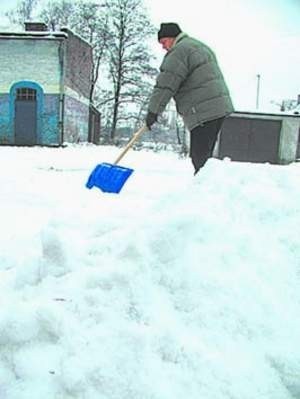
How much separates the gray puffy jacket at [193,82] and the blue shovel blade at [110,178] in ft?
1.99

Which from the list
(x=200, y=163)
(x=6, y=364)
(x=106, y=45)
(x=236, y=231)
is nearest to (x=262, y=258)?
(x=236, y=231)

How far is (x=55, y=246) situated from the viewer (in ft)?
6.66

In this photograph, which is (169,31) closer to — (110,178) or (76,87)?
(110,178)

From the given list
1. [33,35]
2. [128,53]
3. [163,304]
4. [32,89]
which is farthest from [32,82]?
[163,304]

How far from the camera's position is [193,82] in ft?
13.4

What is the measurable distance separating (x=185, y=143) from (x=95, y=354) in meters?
19.1

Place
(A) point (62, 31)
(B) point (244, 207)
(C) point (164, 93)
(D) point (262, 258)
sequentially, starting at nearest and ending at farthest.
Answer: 1. (D) point (262, 258)
2. (B) point (244, 207)
3. (C) point (164, 93)
4. (A) point (62, 31)

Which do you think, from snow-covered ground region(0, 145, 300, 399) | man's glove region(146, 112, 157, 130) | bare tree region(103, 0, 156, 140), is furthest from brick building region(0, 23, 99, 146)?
snow-covered ground region(0, 145, 300, 399)

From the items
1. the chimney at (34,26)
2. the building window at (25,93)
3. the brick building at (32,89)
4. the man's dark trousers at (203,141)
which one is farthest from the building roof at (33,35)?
the man's dark trousers at (203,141)

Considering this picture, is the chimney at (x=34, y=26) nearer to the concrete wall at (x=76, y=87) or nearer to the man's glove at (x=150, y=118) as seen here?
the concrete wall at (x=76, y=87)

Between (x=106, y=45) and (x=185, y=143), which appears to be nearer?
(x=185, y=143)

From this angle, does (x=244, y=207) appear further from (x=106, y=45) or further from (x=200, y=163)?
(x=106, y=45)

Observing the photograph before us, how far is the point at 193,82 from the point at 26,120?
16.3 metres

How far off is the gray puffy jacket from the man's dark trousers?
0.22 ft
